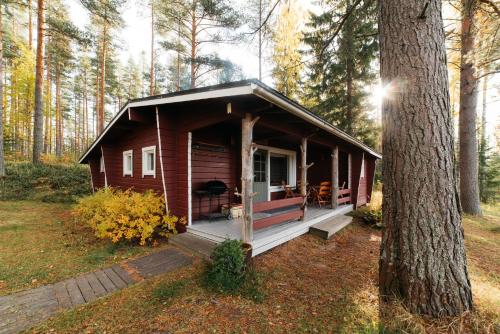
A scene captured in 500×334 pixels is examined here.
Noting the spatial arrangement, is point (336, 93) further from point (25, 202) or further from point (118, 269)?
point (25, 202)

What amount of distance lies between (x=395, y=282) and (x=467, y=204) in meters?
8.43

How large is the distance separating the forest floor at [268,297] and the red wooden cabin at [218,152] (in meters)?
0.89

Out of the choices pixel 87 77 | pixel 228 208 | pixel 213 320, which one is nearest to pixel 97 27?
pixel 87 77

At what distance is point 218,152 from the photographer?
585cm

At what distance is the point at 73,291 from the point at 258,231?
118 inches

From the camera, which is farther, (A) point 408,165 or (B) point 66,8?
(B) point 66,8

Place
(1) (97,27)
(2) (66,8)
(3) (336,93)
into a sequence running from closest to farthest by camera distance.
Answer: (2) (66,8) → (3) (336,93) → (1) (97,27)

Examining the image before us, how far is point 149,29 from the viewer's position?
40.5 ft

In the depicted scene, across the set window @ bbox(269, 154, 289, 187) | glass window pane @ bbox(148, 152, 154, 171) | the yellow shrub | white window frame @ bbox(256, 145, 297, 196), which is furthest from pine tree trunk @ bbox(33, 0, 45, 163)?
window @ bbox(269, 154, 289, 187)

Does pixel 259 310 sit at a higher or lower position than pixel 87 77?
lower

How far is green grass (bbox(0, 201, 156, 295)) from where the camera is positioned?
3165 millimetres

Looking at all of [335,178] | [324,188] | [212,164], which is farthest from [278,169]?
[212,164]

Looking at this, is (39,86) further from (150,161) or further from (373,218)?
(373,218)

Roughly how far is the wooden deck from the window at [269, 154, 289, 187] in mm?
2485
